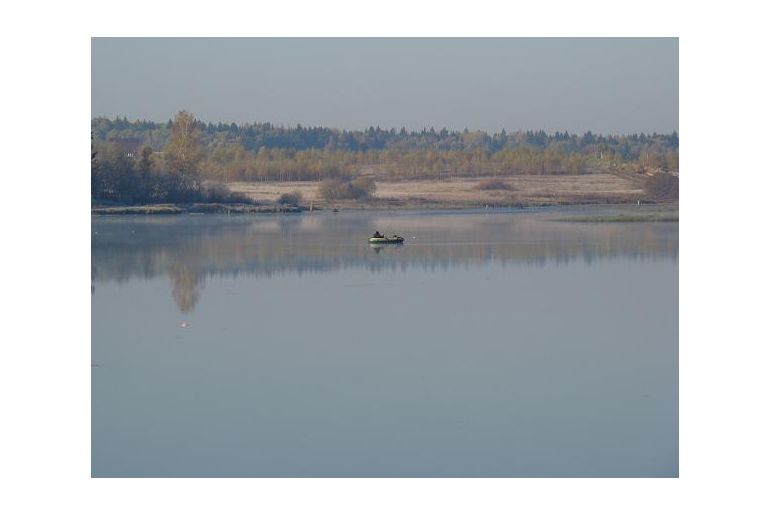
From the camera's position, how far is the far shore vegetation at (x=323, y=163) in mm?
32938

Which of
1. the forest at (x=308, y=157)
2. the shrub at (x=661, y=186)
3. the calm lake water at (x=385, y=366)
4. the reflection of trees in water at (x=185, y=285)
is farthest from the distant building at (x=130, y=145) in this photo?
the shrub at (x=661, y=186)

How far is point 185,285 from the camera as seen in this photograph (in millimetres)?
14898

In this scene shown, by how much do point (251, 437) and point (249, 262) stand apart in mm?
10803

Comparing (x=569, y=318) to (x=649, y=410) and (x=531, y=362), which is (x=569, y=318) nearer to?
(x=531, y=362)

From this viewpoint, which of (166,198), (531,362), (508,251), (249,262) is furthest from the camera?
(166,198)

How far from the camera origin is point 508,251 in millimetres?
19781

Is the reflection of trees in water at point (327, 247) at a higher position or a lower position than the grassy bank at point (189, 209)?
lower

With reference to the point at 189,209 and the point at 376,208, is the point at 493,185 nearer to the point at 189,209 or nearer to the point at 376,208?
the point at 376,208

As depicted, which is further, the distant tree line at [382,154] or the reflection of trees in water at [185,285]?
the distant tree line at [382,154]

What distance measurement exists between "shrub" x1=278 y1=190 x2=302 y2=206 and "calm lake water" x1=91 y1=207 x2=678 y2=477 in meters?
19.5

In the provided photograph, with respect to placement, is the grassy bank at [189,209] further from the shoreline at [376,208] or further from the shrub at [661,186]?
the shrub at [661,186]

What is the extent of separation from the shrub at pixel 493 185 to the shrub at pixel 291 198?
668 cm

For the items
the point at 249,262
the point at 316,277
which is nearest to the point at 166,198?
the point at 249,262

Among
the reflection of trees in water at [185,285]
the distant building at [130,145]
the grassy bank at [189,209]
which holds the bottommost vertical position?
the reflection of trees in water at [185,285]
